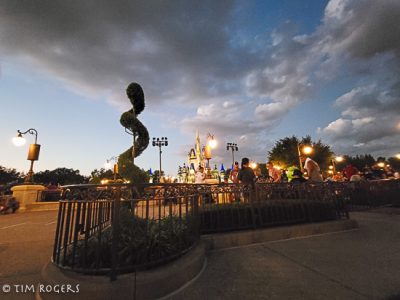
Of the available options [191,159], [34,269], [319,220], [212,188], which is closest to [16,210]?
[34,269]

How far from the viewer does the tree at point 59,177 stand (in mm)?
77500

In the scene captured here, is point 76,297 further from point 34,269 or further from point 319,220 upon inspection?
point 319,220

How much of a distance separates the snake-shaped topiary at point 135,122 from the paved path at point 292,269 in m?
4.70

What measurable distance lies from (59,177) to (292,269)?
3898 inches

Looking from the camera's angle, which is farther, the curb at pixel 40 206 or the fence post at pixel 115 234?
the curb at pixel 40 206

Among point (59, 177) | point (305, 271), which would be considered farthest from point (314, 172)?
point (59, 177)

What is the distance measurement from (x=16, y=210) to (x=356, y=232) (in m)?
18.0

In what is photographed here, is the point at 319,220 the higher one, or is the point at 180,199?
the point at 180,199

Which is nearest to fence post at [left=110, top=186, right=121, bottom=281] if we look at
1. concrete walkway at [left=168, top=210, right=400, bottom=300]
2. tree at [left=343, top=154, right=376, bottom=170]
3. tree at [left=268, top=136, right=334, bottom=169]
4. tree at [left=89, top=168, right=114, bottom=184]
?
concrete walkway at [left=168, top=210, right=400, bottom=300]

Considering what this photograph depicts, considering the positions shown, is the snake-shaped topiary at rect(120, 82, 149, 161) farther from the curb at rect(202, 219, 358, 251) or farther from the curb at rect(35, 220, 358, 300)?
the curb at rect(35, 220, 358, 300)

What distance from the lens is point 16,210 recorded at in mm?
13305

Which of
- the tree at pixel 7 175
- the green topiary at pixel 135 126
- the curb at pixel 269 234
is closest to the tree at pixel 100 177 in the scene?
the green topiary at pixel 135 126

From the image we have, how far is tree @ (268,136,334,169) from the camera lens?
147 feet

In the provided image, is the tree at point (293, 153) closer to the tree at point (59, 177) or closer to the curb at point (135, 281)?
the curb at point (135, 281)
